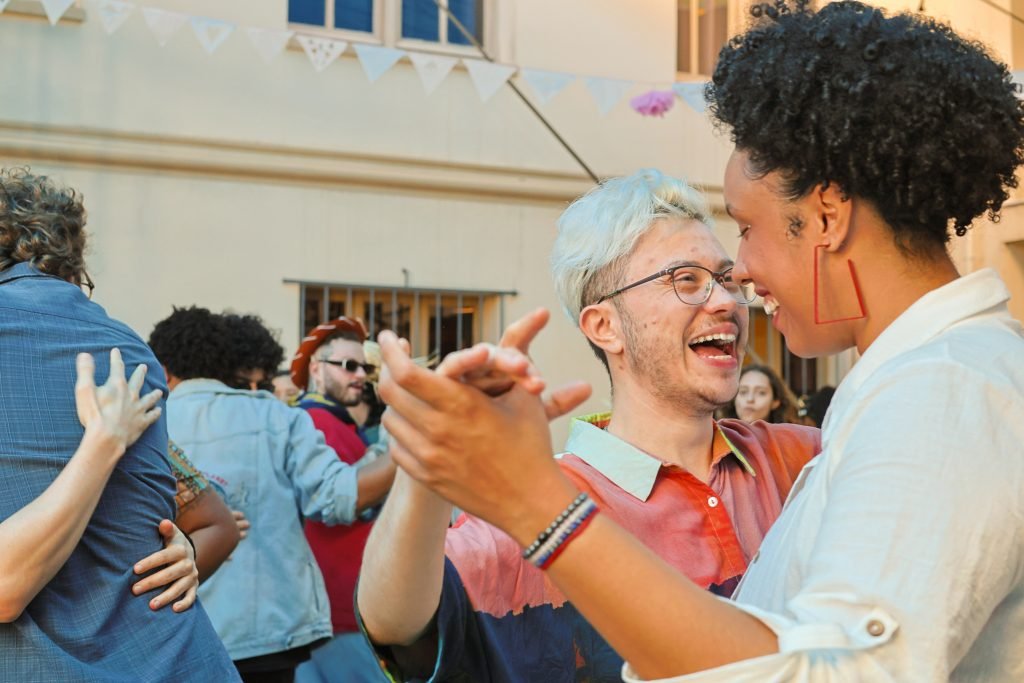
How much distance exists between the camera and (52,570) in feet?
7.04

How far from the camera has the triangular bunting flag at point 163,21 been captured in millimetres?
7672

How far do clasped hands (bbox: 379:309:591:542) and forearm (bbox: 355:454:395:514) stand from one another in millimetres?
3312

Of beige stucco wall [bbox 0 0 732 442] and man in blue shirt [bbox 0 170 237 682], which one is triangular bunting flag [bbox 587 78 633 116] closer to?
beige stucco wall [bbox 0 0 732 442]

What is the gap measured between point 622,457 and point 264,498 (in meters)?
2.44

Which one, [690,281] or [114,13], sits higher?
[114,13]

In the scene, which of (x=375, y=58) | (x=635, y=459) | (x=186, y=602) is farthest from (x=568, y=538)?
(x=375, y=58)

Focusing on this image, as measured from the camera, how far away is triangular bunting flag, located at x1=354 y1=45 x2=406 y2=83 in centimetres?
830

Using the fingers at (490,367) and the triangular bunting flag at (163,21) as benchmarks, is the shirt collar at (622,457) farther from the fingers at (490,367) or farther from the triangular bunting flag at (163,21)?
the triangular bunting flag at (163,21)

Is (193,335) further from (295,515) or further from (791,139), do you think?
(791,139)

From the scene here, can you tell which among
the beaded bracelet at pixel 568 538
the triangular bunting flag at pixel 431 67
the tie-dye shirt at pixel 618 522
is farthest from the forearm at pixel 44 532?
the triangular bunting flag at pixel 431 67

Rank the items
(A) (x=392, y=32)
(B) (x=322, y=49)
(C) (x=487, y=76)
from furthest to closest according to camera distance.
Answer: (A) (x=392, y=32) → (C) (x=487, y=76) → (B) (x=322, y=49)

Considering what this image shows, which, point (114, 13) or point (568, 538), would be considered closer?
point (568, 538)

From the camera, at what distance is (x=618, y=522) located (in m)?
2.10

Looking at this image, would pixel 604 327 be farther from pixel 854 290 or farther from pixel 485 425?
pixel 485 425
